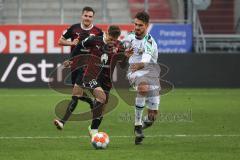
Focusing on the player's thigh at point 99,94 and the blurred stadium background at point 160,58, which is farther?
the blurred stadium background at point 160,58

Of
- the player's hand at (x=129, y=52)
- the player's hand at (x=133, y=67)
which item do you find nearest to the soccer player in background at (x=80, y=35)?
the player's hand at (x=129, y=52)

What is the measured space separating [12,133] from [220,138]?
11.6 ft

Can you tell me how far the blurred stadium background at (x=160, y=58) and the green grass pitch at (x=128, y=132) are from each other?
3cm

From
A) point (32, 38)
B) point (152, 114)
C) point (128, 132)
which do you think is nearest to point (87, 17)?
point (128, 132)

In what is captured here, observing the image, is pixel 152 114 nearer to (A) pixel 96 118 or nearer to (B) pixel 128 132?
(A) pixel 96 118

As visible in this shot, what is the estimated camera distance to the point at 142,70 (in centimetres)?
1169

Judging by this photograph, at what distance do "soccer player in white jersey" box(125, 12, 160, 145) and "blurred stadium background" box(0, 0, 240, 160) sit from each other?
6.41 ft

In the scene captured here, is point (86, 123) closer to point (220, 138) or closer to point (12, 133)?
point (12, 133)

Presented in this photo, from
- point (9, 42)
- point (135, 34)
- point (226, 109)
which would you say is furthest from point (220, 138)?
point (9, 42)

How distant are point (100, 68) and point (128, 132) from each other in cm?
175

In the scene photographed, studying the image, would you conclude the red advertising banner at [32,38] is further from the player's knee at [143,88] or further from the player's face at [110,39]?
the player's face at [110,39]

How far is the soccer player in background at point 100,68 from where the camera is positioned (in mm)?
11422

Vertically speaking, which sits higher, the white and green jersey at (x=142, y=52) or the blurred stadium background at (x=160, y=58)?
the white and green jersey at (x=142, y=52)

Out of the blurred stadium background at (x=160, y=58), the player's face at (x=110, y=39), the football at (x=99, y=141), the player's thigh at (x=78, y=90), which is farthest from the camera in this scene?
the blurred stadium background at (x=160, y=58)
